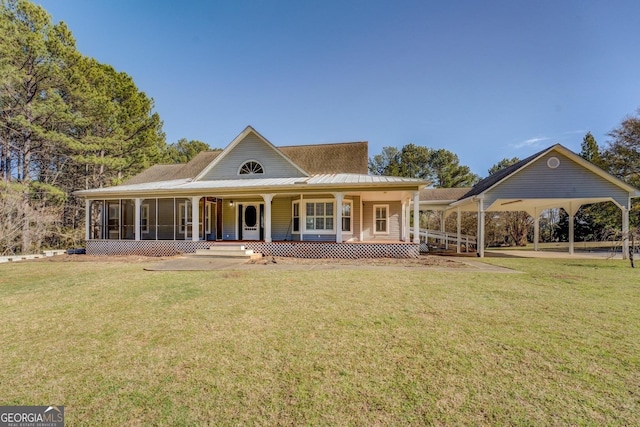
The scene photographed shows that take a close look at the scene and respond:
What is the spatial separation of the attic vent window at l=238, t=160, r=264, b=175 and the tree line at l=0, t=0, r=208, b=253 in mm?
12592

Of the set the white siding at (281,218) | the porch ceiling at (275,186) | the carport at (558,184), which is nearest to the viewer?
the porch ceiling at (275,186)

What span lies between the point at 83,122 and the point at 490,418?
2793cm

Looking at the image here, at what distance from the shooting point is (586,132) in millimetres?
27828

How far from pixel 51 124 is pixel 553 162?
109ft

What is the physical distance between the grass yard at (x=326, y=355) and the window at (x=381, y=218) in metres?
10.6

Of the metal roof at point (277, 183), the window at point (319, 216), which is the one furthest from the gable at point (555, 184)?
the window at point (319, 216)

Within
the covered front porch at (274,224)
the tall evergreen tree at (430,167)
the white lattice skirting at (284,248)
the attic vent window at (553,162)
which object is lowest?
the white lattice skirting at (284,248)

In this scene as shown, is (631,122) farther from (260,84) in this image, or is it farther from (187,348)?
(187,348)

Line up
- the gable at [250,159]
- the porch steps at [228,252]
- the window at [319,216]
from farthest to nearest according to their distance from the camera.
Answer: the gable at [250,159] < the window at [319,216] < the porch steps at [228,252]

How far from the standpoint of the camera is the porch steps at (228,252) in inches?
541

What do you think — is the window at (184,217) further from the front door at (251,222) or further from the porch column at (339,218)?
the porch column at (339,218)

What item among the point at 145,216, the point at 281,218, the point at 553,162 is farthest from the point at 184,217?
the point at 553,162

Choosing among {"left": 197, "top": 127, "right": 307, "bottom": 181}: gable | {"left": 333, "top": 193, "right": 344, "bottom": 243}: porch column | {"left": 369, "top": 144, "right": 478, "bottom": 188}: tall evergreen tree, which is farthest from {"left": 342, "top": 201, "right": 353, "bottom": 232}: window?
{"left": 369, "top": 144, "right": 478, "bottom": 188}: tall evergreen tree

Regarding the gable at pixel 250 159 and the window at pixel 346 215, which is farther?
the gable at pixel 250 159
